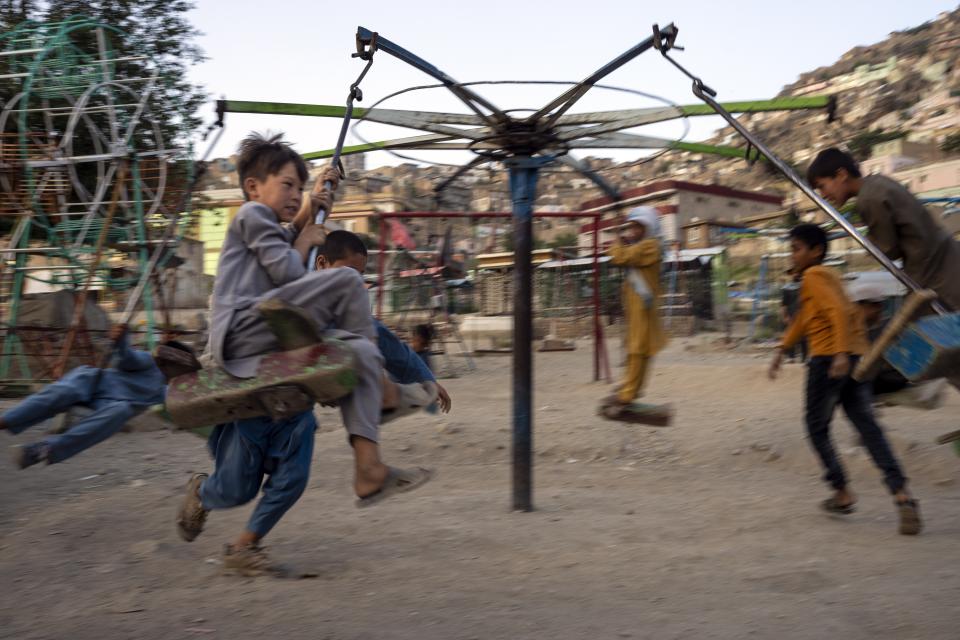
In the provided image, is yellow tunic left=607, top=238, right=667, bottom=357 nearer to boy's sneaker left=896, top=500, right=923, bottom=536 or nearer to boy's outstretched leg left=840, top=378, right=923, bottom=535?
boy's outstretched leg left=840, top=378, right=923, bottom=535

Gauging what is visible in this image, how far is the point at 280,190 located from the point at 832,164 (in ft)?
8.36

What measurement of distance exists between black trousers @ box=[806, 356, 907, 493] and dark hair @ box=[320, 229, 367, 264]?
2.31 m

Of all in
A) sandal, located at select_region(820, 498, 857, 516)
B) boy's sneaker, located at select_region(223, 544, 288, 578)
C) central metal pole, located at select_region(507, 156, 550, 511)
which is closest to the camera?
boy's sneaker, located at select_region(223, 544, 288, 578)

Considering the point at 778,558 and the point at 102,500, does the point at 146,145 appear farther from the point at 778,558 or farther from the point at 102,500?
the point at 778,558

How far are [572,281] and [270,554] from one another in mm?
15013

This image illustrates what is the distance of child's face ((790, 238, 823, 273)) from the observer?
4.29 meters

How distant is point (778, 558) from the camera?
11.5ft

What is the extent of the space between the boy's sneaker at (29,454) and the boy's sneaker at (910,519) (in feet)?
14.4

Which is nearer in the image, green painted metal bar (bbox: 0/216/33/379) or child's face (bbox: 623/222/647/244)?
child's face (bbox: 623/222/647/244)

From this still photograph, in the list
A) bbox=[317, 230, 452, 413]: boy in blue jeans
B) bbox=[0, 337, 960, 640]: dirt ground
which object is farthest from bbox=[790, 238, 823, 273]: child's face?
bbox=[317, 230, 452, 413]: boy in blue jeans

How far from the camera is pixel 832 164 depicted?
400 cm

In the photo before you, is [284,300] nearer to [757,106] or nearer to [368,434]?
[368,434]

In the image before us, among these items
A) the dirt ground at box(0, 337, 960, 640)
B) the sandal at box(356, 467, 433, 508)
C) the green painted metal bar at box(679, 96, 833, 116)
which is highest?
the green painted metal bar at box(679, 96, 833, 116)

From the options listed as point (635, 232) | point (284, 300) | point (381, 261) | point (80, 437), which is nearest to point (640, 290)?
point (635, 232)
